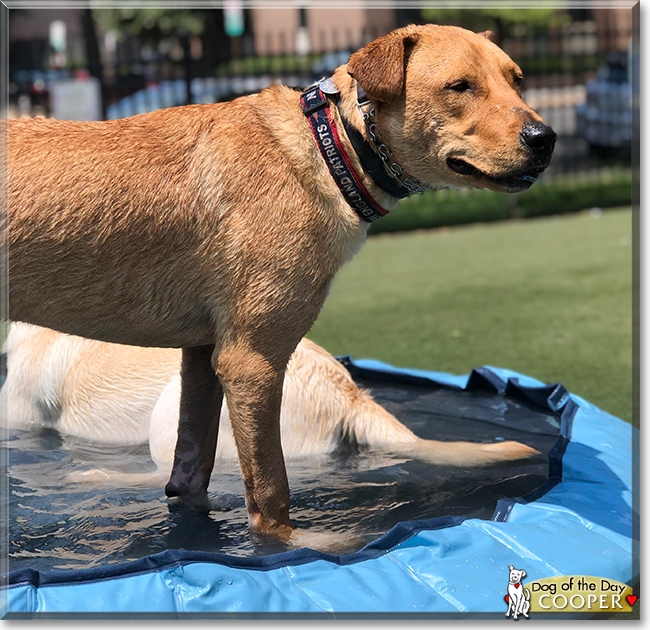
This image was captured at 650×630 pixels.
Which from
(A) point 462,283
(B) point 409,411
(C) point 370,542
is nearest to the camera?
(C) point 370,542

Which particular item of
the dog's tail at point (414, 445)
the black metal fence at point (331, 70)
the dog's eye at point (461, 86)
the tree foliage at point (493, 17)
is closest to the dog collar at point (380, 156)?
the dog's eye at point (461, 86)

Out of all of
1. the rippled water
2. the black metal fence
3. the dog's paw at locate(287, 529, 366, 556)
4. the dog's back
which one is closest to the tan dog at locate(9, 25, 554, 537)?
the dog's paw at locate(287, 529, 366, 556)

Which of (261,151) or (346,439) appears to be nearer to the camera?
(261,151)

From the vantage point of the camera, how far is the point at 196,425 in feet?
12.5

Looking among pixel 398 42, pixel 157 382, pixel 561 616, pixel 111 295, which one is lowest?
pixel 561 616

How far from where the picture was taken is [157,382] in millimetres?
4746

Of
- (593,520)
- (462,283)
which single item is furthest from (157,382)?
(462,283)

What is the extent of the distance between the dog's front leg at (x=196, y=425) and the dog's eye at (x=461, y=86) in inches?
60.5

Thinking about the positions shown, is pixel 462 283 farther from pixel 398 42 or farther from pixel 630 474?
pixel 398 42

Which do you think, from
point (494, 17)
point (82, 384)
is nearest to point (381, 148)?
point (82, 384)

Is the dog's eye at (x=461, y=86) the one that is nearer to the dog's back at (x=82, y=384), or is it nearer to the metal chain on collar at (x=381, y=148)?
the metal chain on collar at (x=381, y=148)

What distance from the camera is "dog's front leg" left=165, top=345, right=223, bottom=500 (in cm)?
372

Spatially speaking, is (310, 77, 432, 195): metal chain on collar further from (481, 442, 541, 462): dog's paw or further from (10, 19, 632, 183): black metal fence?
(10, 19, 632, 183): black metal fence

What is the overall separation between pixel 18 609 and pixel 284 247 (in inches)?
61.5
